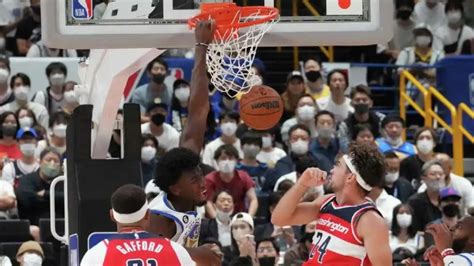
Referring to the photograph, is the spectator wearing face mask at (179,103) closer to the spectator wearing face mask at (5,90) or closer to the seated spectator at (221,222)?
the spectator wearing face mask at (5,90)

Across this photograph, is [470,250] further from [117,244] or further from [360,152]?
[117,244]

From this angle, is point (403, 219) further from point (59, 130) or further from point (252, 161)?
point (59, 130)

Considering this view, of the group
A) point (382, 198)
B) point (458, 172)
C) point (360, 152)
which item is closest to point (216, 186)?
point (382, 198)

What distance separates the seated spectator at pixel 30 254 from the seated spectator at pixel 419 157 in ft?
15.4

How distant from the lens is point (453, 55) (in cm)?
1806

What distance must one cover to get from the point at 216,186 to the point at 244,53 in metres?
5.83

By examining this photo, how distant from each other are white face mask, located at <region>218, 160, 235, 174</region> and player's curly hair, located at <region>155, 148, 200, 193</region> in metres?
6.30

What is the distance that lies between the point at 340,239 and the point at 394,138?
8.02 meters

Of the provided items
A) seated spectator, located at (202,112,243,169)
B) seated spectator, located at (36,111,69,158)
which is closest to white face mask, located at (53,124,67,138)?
seated spectator, located at (36,111,69,158)

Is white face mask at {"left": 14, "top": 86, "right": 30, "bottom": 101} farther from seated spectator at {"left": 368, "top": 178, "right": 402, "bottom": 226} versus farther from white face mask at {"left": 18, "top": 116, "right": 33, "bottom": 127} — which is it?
seated spectator at {"left": 368, "top": 178, "right": 402, "bottom": 226}

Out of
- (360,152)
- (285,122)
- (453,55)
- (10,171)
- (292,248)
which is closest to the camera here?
(360,152)

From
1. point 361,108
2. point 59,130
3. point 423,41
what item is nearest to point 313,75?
point 361,108

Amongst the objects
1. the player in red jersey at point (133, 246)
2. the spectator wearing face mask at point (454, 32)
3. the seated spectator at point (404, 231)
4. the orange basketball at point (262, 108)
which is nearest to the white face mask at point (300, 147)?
the seated spectator at point (404, 231)

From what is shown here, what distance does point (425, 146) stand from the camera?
1543 centimetres
